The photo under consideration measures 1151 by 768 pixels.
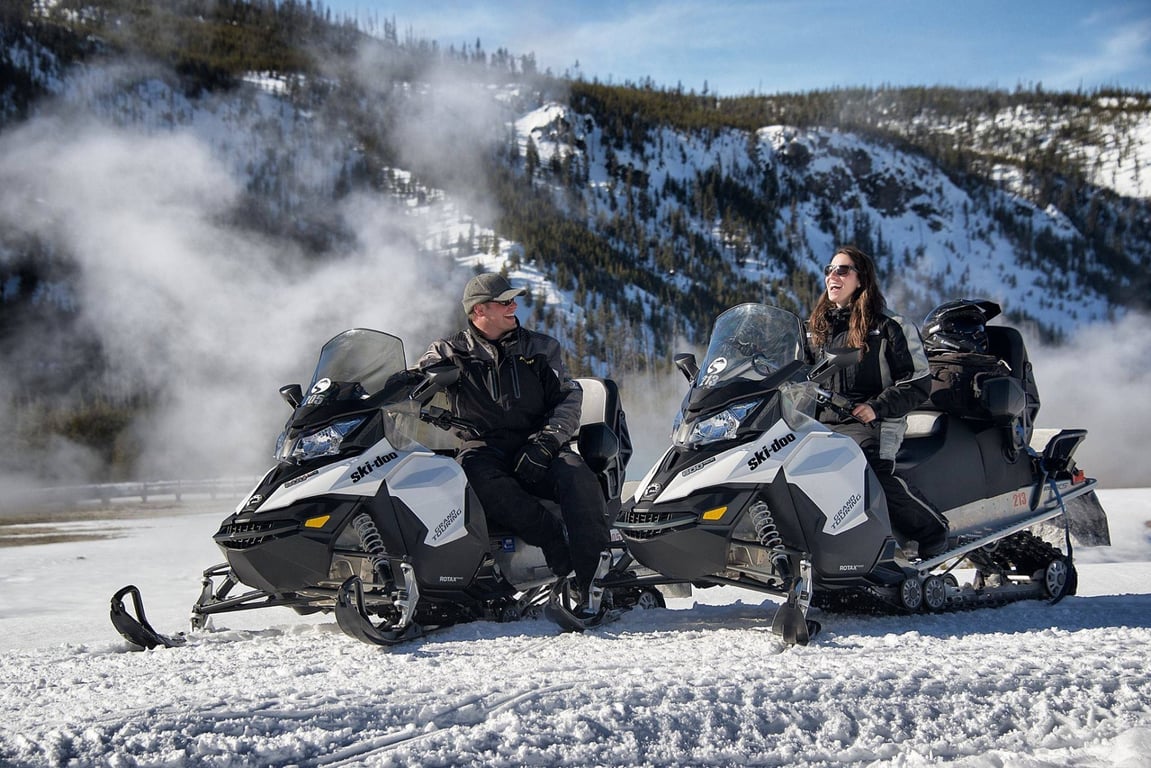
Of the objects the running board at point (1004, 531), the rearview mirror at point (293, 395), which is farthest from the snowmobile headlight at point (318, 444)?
the running board at point (1004, 531)

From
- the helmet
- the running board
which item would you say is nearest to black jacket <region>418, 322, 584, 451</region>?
the running board

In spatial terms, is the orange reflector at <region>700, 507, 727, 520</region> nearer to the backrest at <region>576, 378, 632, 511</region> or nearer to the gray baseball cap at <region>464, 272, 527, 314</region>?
the backrest at <region>576, 378, 632, 511</region>

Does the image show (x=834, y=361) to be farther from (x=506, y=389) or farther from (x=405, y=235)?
(x=405, y=235)

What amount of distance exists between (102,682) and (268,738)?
1.13m

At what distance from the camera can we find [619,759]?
250 cm

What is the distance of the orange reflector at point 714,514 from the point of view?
157 inches

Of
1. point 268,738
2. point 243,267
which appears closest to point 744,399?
point 268,738

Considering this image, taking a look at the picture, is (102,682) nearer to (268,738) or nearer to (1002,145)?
(268,738)

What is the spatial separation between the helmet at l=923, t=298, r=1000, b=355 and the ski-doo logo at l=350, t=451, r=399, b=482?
305cm

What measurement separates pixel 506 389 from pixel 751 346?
1215 millimetres

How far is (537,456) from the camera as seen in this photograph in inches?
186

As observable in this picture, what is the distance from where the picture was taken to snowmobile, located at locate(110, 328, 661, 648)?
4.05 meters

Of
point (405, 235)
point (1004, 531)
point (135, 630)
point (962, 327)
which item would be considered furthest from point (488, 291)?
point (405, 235)

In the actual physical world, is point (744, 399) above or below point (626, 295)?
below
